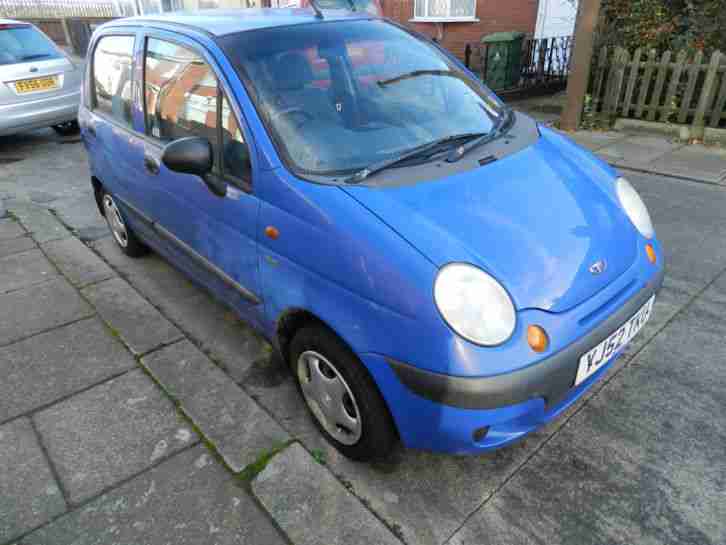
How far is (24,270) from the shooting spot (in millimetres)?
3930

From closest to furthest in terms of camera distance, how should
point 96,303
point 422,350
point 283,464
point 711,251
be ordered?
1. point 422,350
2. point 283,464
3. point 96,303
4. point 711,251

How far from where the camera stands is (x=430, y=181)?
2.01 m

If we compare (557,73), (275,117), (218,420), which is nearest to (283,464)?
(218,420)

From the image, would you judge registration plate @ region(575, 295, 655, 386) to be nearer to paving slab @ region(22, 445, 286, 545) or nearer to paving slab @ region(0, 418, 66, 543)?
paving slab @ region(22, 445, 286, 545)

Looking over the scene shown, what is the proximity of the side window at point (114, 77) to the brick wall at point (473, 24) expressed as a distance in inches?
329

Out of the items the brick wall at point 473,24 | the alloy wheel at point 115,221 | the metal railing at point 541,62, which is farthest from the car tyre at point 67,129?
the brick wall at point 473,24

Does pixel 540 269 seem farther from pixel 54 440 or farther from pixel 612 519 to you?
pixel 54 440

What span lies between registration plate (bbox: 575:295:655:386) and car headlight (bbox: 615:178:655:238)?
351mm

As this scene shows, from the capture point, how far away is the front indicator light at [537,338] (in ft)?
5.51

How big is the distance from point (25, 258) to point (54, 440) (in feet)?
7.66

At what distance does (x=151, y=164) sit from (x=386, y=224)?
1812 mm

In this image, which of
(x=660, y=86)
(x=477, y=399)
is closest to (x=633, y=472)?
(x=477, y=399)

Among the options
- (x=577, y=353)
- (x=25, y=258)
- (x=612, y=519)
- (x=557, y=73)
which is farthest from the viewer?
(x=557, y=73)

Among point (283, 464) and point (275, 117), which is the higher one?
point (275, 117)
